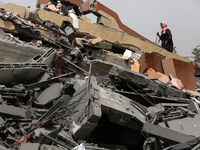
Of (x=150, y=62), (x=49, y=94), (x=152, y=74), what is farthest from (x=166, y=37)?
(x=49, y=94)

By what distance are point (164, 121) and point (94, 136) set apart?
1.41 metres

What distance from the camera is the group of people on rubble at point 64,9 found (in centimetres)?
1053

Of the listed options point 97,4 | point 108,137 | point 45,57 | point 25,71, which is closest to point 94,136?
point 108,137

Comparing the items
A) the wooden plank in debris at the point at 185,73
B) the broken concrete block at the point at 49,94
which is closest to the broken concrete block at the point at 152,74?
the wooden plank in debris at the point at 185,73

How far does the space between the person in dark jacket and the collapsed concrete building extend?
4.41 m

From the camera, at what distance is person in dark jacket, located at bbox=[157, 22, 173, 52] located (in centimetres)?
1345

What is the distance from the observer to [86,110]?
15.8 feet

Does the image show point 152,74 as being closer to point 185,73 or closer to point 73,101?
point 185,73

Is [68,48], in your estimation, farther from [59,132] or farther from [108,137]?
[59,132]

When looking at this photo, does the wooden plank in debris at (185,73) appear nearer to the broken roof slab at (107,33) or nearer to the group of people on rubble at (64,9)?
the broken roof slab at (107,33)

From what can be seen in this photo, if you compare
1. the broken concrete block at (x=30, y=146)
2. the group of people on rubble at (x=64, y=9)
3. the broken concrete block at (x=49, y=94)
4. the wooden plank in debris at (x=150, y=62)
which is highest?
the group of people on rubble at (x=64, y=9)

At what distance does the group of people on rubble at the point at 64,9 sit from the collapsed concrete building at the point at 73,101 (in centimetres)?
98

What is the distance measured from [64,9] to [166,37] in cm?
544

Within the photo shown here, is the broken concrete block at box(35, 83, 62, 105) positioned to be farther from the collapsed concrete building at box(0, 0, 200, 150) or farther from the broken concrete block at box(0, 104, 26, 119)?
the broken concrete block at box(0, 104, 26, 119)
